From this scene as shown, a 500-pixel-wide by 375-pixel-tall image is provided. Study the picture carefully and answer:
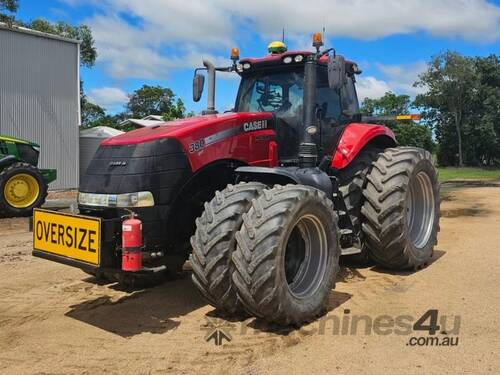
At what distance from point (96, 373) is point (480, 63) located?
48.4m

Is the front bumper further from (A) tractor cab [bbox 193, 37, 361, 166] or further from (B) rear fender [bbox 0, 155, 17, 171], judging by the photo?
(B) rear fender [bbox 0, 155, 17, 171]

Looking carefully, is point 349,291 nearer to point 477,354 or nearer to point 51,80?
point 477,354

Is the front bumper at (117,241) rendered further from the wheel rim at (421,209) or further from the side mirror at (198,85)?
the wheel rim at (421,209)

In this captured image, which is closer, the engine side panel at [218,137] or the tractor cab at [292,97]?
the engine side panel at [218,137]

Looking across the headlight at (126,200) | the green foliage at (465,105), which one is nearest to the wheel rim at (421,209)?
the headlight at (126,200)

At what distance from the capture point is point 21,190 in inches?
457

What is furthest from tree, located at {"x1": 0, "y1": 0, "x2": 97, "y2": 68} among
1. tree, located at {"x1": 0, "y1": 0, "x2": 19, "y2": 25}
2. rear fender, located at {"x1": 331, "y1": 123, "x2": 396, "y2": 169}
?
rear fender, located at {"x1": 331, "y1": 123, "x2": 396, "y2": 169}

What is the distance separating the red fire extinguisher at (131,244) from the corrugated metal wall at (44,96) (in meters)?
16.2

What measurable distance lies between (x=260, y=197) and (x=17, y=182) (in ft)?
29.2

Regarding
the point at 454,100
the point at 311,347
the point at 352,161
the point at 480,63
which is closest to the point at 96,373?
the point at 311,347

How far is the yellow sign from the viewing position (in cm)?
408

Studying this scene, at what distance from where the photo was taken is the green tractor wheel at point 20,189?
11312 mm

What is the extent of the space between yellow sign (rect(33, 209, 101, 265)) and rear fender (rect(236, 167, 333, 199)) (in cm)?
145

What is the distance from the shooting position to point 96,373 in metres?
3.53
